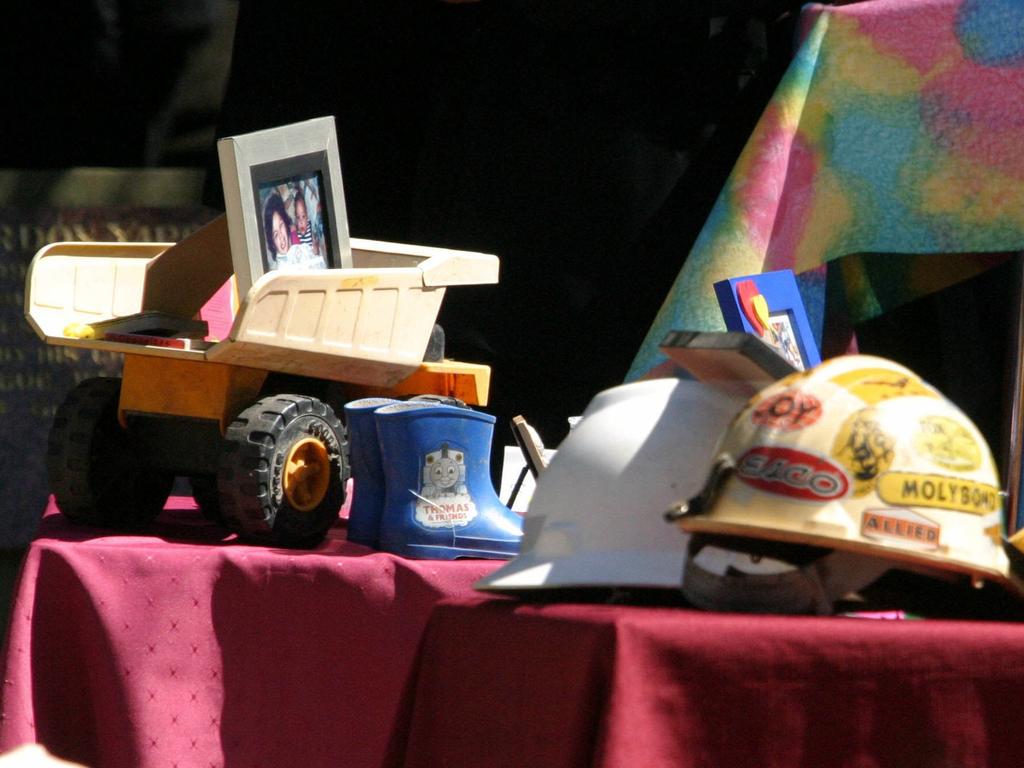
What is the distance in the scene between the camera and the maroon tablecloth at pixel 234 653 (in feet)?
5.53

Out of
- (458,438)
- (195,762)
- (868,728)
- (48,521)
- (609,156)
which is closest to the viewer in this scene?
(868,728)

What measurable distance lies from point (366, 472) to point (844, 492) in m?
0.90

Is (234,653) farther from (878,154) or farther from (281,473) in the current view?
(878,154)

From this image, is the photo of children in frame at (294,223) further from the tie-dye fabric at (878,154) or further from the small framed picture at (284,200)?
the tie-dye fabric at (878,154)

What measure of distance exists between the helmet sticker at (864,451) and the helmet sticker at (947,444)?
0.08 feet

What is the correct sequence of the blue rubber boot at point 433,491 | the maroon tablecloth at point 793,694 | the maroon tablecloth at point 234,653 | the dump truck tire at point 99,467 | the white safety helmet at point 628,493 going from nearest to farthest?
the maroon tablecloth at point 793,694
the white safety helmet at point 628,493
the maroon tablecloth at point 234,653
the blue rubber boot at point 433,491
the dump truck tire at point 99,467

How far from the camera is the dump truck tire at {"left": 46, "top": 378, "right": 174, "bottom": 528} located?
1953mm

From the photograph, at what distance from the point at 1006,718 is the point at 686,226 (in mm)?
1637

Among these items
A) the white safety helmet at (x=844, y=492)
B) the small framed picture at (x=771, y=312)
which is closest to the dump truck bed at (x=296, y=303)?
the small framed picture at (x=771, y=312)

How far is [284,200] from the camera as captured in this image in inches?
75.7

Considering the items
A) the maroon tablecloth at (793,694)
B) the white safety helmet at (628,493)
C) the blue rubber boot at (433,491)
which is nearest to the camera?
the maroon tablecloth at (793,694)

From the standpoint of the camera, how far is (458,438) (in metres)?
1.83

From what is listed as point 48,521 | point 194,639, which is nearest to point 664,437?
point 194,639

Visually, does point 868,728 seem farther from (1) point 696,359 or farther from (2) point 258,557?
(2) point 258,557
